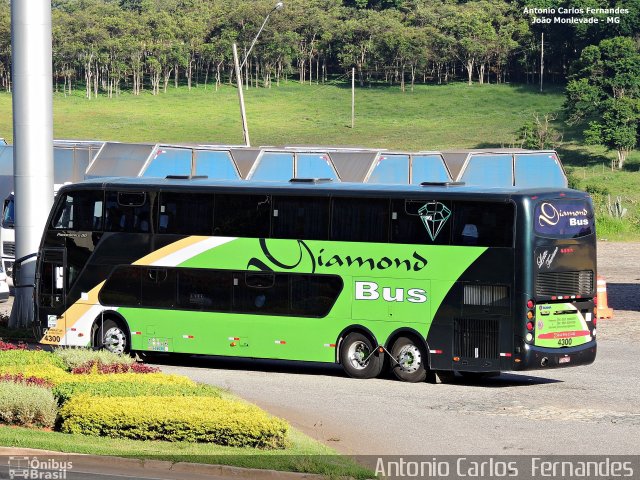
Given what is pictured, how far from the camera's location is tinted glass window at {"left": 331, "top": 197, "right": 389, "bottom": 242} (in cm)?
2436

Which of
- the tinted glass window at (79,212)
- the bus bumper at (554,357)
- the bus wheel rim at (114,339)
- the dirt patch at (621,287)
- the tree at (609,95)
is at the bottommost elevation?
the dirt patch at (621,287)

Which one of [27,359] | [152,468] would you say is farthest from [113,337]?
[152,468]

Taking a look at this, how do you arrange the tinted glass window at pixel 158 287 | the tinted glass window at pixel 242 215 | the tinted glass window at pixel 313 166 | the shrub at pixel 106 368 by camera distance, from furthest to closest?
the tinted glass window at pixel 313 166
the tinted glass window at pixel 158 287
the tinted glass window at pixel 242 215
the shrub at pixel 106 368

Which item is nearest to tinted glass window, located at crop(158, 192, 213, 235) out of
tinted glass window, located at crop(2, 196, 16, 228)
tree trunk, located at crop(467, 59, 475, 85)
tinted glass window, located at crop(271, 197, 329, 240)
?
tinted glass window, located at crop(271, 197, 329, 240)

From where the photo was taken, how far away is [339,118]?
5399 inches

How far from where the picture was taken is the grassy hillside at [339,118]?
389 feet

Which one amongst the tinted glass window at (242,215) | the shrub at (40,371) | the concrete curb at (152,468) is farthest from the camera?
the tinted glass window at (242,215)

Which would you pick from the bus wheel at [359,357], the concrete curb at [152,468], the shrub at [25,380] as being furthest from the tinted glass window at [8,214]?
the concrete curb at [152,468]

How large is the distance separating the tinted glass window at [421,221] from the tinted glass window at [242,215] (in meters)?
2.89

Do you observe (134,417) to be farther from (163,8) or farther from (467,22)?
(163,8)

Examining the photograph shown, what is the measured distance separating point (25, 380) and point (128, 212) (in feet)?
26.0

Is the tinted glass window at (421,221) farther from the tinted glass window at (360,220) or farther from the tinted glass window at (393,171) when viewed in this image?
the tinted glass window at (393,171)

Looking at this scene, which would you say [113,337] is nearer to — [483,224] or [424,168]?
[483,224]

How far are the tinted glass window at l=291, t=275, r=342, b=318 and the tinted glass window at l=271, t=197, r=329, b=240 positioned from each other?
87 cm
